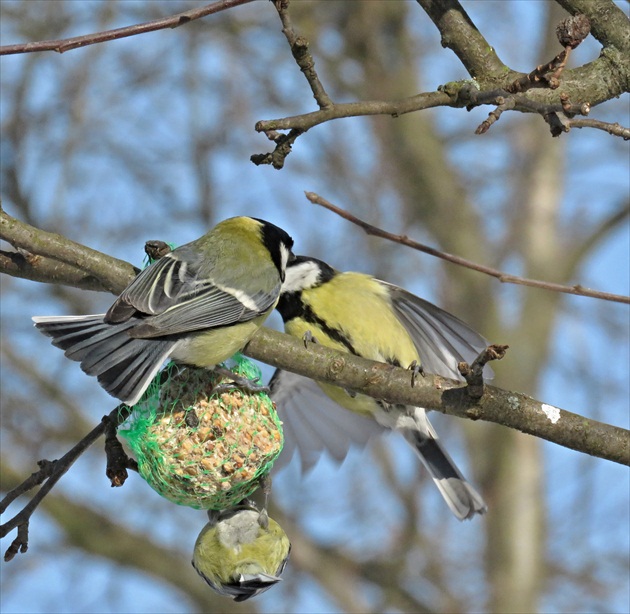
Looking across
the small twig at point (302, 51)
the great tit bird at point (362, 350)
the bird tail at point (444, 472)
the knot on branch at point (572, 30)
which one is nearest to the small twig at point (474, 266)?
the small twig at point (302, 51)

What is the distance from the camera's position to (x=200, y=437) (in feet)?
9.09

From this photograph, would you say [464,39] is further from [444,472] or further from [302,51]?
[444,472]

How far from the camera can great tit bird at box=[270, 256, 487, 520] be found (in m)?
3.72

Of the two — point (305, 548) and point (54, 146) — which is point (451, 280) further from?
point (54, 146)

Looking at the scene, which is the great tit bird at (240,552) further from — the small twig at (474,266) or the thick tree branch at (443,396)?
the small twig at (474,266)

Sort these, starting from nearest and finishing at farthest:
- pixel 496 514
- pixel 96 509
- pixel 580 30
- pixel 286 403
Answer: pixel 580 30, pixel 286 403, pixel 96 509, pixel 496 514

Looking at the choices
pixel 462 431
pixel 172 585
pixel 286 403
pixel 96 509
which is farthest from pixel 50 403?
pixel 462 431

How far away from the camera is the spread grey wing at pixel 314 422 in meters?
4.18

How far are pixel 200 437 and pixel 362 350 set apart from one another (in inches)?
44.2

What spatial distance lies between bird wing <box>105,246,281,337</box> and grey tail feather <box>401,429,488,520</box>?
139cm

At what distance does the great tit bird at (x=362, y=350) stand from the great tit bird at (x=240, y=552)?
74cm

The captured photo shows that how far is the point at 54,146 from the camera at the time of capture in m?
6.38

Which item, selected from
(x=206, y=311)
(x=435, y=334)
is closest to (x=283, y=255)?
(x=206, y=311)

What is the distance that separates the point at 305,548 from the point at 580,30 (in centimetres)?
594
